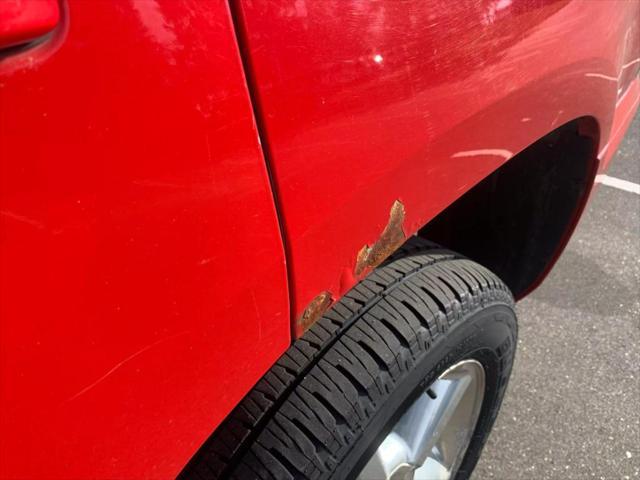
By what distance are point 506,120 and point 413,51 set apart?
317 mm

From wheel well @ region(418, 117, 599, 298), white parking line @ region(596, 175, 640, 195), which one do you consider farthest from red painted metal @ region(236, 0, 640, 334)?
white parking line @ region(596, 175, 640, 195)

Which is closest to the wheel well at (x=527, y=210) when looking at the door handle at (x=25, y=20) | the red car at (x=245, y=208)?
the red car at (x=245, y=208)

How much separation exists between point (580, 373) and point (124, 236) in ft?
6.41

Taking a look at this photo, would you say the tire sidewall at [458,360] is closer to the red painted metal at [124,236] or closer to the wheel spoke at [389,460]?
the wheel spoke at [389,460]

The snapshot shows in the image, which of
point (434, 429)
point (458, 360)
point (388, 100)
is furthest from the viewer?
point (434, 429)

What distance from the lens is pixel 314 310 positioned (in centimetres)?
89

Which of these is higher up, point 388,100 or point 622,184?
point 388,100

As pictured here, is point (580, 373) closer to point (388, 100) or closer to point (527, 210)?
point (527, 210)

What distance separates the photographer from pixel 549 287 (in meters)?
2.56

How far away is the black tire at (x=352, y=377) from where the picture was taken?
101 cm

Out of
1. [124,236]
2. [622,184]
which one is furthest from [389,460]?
[622,184]

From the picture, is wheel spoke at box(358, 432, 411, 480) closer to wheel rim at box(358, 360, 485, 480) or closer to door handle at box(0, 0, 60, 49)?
wheel rim at box(358, 360, 485, 480)

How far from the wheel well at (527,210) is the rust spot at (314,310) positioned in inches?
35.3

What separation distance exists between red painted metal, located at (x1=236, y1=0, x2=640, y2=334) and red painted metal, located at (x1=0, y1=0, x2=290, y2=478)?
6 cm
